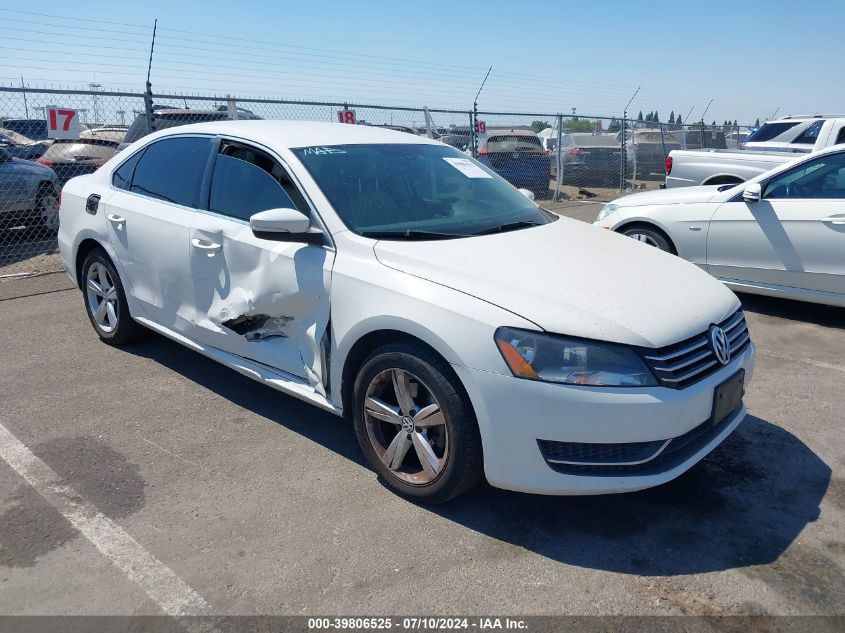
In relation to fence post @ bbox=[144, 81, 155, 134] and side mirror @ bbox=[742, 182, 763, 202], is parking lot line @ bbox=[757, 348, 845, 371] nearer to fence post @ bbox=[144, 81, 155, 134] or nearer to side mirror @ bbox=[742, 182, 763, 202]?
side mirror @ bbox=[742, 182, 763, 202]

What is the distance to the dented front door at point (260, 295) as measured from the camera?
3590mm

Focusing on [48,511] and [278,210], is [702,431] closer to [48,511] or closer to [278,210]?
[278,210]

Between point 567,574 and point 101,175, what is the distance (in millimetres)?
4332

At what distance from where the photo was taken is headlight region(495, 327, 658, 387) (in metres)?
2.84

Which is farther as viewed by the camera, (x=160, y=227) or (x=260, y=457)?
(x=160, y=227)

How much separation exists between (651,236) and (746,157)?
13.0 ft

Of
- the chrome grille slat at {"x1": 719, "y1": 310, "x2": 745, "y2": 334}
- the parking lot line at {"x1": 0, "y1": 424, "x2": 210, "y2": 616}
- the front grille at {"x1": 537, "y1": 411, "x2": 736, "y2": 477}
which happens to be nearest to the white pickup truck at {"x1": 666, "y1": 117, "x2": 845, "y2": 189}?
the chrome grille slat at {"x1": 719, "y1": 310, "x2": 745, "y2": 334}

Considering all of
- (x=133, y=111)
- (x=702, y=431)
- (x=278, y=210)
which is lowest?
(x=702, y=431)

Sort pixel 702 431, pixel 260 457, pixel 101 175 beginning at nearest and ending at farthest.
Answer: pixel 702 431 → pixel 260 457 → pixel 101 175

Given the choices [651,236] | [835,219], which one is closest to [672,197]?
[651,236]

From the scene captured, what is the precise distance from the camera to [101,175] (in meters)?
5.28

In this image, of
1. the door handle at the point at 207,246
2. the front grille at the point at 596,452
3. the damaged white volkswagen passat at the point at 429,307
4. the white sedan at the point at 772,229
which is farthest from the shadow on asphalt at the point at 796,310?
the door handle at the point at 207,246

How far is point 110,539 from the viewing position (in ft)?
9.96

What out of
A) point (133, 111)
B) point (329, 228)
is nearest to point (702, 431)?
point (329, 228)
